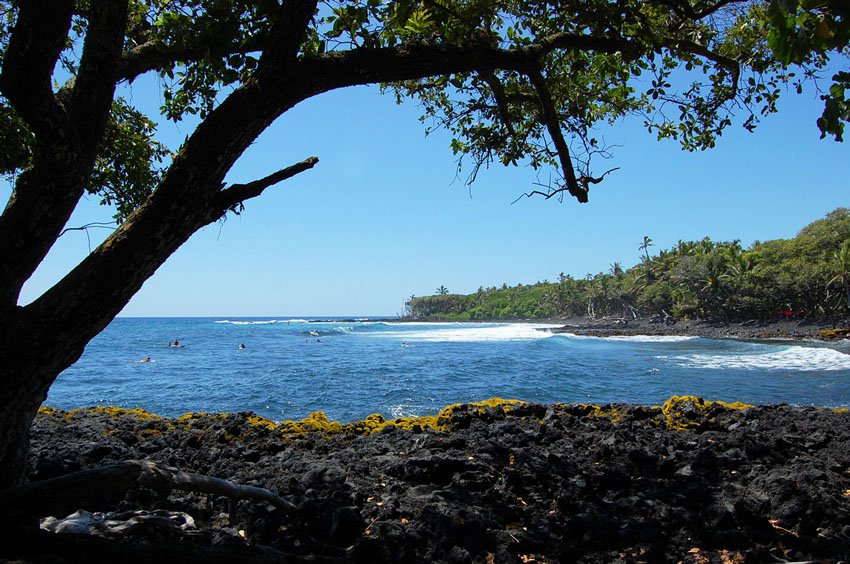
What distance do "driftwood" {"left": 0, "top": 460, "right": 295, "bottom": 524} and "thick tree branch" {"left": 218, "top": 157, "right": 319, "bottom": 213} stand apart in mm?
1454

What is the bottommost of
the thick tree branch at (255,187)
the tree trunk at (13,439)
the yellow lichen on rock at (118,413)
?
the yellow lichen on rock at (118,413)

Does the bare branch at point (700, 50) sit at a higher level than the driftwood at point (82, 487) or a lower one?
higher

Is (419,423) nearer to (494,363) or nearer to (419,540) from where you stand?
(419,540)

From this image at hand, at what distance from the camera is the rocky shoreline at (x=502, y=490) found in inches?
116

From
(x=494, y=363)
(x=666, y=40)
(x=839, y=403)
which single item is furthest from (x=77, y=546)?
(x=494, y=363)

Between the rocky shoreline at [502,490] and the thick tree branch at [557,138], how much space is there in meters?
2.44

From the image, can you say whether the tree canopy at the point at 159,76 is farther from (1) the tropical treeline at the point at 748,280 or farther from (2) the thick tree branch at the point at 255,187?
(1) the tropical treeline at the point at 748,280

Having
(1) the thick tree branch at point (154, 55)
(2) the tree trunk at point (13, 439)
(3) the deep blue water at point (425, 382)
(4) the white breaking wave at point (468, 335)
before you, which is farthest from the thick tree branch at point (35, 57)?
(4) the white breaking wave at point (468, 335)

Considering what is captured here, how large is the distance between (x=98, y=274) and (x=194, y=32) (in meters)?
2.18

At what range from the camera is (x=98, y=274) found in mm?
2363

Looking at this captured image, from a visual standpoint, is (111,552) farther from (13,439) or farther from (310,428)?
(310,428)

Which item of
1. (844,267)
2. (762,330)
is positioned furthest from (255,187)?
(762,330)

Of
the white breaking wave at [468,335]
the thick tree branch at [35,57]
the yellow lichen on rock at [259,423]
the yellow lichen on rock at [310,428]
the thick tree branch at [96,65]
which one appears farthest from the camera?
the white breaking wave at [468,335]

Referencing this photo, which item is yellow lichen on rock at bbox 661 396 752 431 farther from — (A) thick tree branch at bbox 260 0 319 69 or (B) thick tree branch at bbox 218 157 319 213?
(A) thick tree branch at bbox 260 0 319 69
